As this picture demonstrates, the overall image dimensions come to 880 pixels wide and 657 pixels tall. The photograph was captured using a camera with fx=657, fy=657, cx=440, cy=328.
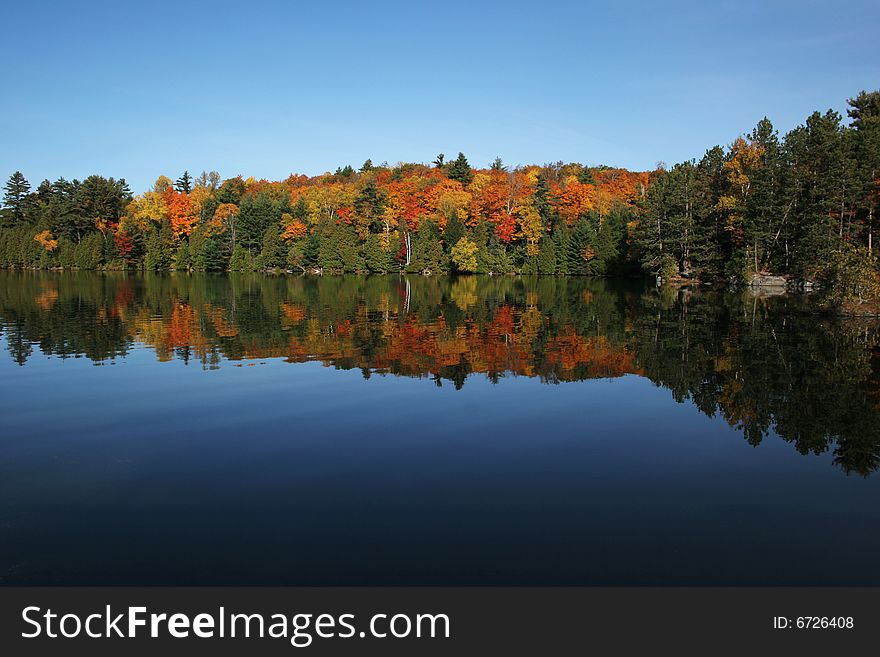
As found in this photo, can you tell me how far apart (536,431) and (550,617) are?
18.9 ft

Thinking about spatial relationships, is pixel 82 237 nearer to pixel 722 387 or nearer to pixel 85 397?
pixel 85 397

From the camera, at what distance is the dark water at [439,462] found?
257 inches

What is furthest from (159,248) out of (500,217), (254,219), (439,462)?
(439,462)

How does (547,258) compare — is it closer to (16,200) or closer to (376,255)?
(376,255)

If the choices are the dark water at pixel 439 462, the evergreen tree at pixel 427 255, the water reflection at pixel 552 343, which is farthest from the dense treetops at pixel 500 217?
the dark water at pixel 439 462

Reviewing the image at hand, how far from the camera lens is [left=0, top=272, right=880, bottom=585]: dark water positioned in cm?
653

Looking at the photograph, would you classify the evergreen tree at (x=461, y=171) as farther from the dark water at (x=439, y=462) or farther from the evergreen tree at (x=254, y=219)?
the dark water at (x=439, y=462)

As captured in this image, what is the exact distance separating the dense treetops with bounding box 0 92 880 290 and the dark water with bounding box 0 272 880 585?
22007 millimetres

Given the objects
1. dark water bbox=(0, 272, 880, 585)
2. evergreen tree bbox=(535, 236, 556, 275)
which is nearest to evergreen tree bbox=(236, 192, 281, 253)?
evergreen tree bbox=(535, 236, 556, 275)

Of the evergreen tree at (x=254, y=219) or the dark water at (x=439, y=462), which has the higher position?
the evergreen tree at (x=254, y=219)

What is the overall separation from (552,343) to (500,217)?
58.8 meters

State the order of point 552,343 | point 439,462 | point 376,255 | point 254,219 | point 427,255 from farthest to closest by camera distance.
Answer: point 254,219 → point 376,255 → point 427,255 → point 552,343 → point 439,462

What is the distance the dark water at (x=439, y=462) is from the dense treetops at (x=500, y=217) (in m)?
22.0

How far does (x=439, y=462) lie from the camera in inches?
376
